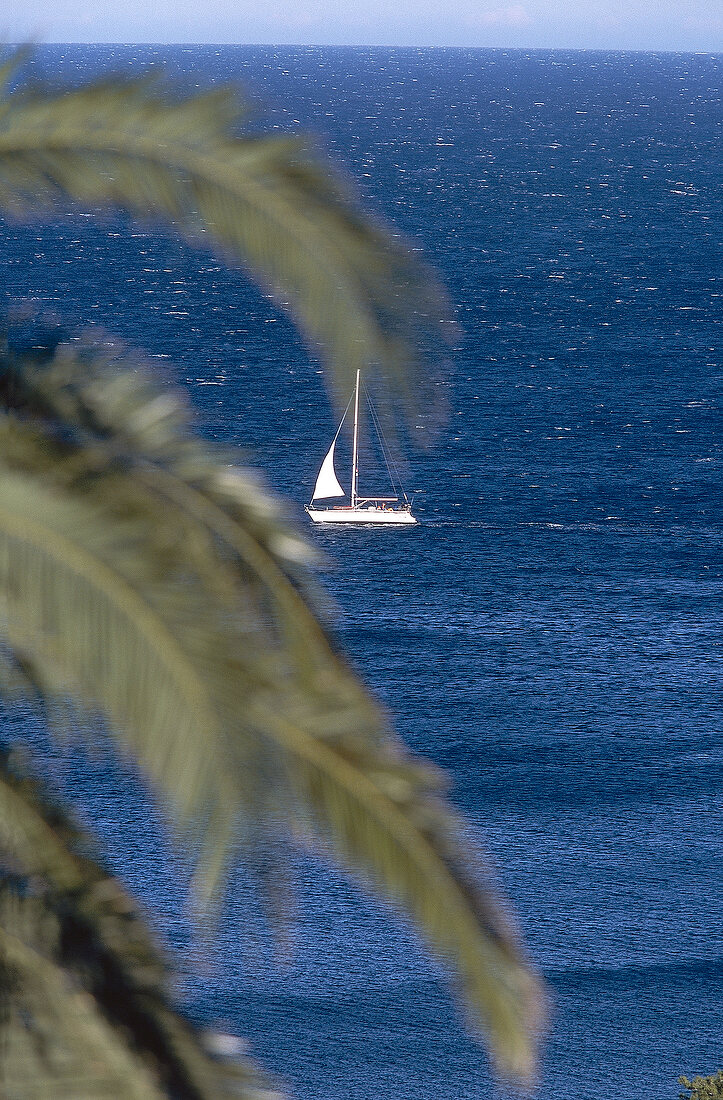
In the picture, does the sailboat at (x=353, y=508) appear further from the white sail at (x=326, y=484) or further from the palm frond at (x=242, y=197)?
the palm frond at (x=242, y=197)

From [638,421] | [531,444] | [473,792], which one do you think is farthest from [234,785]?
[638,421]

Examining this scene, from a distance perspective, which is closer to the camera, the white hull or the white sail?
the white sail

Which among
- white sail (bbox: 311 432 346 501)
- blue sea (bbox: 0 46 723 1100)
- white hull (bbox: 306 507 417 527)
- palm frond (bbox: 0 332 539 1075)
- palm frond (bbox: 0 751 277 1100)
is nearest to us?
palm frond (bbox: 0 332 539 1075)

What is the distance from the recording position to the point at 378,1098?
46.6 m

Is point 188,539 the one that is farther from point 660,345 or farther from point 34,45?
point 660,345

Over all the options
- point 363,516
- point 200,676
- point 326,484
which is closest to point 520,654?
point 363,516

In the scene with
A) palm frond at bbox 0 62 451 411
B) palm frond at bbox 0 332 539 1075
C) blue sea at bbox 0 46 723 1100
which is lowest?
blue sea at bbox 0 46 723 1100

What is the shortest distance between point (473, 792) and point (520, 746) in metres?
4.70

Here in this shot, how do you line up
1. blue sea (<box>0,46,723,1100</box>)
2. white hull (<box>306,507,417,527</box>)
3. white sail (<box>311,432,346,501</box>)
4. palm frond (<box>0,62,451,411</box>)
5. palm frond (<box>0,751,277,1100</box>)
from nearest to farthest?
1. palm frond (<box>0,751,277,1100</box>)
2. palm frond (<box>0,62,451,411</box>)
3. blue sea (<box>0,46,723,1100</box>)
4. white sail (<box>311,432,346,501</box>)
5. white hull (<box>306,507,417,527</box>)

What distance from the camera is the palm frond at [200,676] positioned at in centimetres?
385

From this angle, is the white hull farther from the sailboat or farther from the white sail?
the white sail

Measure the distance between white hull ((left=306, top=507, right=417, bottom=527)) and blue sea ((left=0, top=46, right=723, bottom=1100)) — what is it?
934mm

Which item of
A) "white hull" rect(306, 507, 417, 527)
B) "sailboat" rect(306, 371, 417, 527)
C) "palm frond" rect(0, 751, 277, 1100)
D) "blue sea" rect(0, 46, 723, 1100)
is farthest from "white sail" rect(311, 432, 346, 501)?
"palm frond" rect(0, 751, 277, 1100)

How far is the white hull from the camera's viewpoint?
280 ft
